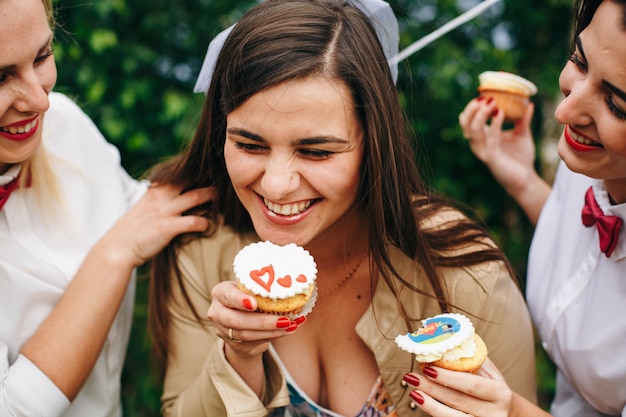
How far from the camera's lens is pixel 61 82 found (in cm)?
428

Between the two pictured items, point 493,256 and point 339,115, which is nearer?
point 339,115

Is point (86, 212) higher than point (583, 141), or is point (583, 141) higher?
point (583, 141)

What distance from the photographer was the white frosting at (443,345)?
2.05 metres

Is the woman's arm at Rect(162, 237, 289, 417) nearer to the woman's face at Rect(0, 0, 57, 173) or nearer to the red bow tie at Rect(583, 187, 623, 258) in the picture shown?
the woman's face at Rect(0, 0, 57, 173)

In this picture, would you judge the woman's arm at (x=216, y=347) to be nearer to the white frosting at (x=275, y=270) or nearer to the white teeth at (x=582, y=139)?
the white frosting at (x=275, y=270)

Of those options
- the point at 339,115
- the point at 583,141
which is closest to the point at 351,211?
the point at 339,115

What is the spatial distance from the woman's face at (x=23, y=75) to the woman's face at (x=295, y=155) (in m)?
0.72

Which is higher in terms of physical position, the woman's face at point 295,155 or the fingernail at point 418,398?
the woman's face at point 295,155

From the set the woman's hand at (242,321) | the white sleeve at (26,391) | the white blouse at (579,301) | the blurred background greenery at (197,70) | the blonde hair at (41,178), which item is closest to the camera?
the woman's hand at (242,321)

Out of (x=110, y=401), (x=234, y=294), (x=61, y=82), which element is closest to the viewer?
(x=234, y=294)

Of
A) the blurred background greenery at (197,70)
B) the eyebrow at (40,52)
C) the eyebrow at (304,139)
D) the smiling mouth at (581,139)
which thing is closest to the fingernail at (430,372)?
the eyebrow at (304,139)

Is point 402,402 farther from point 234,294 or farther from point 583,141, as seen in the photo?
point 583,141

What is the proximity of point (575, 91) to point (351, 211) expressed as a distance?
0.89 meters

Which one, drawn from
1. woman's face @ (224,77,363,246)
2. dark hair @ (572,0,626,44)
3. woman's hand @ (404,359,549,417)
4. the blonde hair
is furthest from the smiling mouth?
the blonde hair
